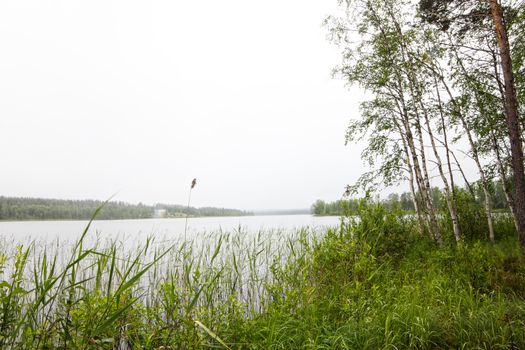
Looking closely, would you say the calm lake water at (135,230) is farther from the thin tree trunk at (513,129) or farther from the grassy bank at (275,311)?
the thin tree trunk at (513,129)

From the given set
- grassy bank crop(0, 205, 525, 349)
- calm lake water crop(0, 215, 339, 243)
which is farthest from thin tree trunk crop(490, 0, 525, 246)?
calm lake water crop(0, 215, 339, 243)

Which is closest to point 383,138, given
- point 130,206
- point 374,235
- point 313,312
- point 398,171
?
point 398,171

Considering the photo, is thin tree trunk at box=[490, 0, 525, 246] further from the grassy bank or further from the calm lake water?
the calm lake water

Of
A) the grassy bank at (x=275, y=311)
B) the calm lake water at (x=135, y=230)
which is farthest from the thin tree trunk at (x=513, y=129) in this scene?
the calm lake water at (x=135, y=230)

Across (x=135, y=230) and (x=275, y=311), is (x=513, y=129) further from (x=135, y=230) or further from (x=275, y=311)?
(x=135, y=230)

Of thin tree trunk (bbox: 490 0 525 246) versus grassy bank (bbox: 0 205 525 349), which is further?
thin tree trunk (bbox: 490 0 525 246)

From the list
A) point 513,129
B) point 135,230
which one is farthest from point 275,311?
point 135,230

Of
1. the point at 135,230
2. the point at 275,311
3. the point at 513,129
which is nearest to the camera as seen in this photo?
the point at 275,311

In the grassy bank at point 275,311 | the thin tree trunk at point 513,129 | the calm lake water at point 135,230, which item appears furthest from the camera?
the calm lake water at point 135,230

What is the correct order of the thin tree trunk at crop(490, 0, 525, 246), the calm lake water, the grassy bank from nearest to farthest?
the grassy bank < the thin tree trunk at crop(490, 0, 525, 246) < the calm lake water

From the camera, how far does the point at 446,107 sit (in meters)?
9.02

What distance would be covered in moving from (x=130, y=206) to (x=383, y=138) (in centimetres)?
11427

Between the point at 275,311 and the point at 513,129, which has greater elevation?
the point at 513,129

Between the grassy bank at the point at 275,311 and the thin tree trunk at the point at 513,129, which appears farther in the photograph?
the thin tree trunk at the point at 513,129
